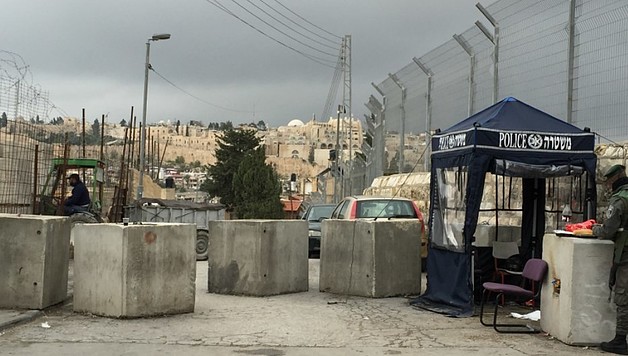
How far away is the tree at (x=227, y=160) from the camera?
200 feet

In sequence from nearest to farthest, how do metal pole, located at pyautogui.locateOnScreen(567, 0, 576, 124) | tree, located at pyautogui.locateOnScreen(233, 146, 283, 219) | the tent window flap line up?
the tent window flap, metal pole, located at pyautogui.locateOnScreen(567, 0, 576, 124), tree, located at pyautogui.locateOnScreen(233, 146, 283, 219)

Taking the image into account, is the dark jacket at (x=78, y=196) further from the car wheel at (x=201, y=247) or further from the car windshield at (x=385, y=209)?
the car windshield at (x=385, y=209)

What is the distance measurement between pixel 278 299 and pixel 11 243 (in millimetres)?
4132

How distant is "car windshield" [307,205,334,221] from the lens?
21.2 metres

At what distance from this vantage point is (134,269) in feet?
29.3

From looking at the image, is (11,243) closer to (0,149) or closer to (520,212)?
(0,149)

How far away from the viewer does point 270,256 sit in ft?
37.2

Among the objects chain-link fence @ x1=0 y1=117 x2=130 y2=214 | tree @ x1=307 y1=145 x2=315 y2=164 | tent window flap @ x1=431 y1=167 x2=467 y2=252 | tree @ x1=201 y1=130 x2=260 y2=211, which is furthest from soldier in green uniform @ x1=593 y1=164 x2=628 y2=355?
tree @ x1=307 y1=145 x2=315 y2=164

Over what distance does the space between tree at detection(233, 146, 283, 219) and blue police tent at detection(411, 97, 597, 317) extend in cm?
2378

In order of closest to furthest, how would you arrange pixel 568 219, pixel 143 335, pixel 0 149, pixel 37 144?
pixel 143 335 → pixel 568 219 → pixel 0 149 → pixel 37 144

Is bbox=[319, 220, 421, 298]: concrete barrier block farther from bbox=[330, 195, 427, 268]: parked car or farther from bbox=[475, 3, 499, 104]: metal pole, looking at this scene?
bbox=[475, 3, 499, 104]: metal pole

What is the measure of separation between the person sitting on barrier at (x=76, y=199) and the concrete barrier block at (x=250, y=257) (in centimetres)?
553

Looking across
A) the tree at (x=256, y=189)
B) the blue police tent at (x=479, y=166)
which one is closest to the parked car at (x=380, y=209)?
the blue police tent at (x=479, y=166)

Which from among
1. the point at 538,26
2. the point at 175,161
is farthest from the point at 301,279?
the point at 175,161
